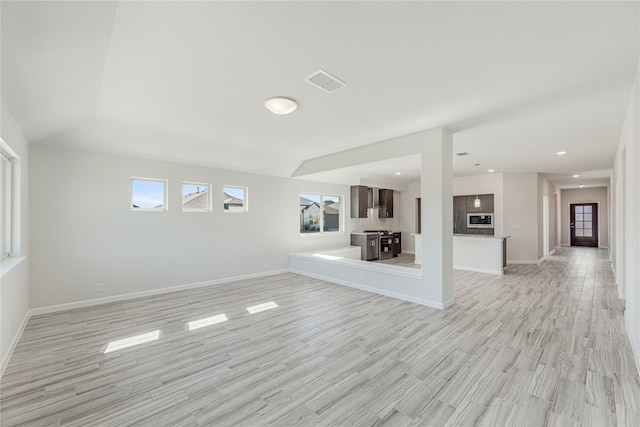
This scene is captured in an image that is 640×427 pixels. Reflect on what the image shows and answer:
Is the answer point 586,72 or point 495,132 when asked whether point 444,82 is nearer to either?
point 586,72

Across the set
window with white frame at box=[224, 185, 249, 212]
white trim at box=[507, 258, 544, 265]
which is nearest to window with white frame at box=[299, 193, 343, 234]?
window with white frame at box=[224, 185, 249, 212]

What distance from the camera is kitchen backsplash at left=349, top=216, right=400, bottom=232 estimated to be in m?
9.09

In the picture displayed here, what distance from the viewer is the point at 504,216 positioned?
8.25 metres

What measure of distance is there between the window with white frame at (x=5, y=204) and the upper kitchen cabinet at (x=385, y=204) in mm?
8588

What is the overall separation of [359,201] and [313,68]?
6492 mm

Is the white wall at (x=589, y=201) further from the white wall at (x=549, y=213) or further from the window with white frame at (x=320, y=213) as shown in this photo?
the window with white frame at (x=320, y=213)

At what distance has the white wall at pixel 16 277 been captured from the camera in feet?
8.59

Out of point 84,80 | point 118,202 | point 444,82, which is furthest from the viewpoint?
point 118,202

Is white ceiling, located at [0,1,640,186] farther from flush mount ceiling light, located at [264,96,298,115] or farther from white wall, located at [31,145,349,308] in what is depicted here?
white wall, located at [31,145,349,308]

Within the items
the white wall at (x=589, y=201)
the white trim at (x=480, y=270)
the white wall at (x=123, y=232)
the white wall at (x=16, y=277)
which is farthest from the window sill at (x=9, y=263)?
the white wall at (x=589, y=201)

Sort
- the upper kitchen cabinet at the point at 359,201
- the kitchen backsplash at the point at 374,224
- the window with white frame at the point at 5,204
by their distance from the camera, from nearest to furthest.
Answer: the window with white frame at the point at 5,204 < the upper kitchen cabinet at the point at 359,201 < the kitchen backsplash at the point at 374,224

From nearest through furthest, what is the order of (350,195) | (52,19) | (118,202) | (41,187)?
1. (52,19)
2. (41,187)
3. (118,202)
4. (350,195)

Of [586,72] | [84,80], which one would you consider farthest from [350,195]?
[84,80]

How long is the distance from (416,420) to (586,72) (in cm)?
330
